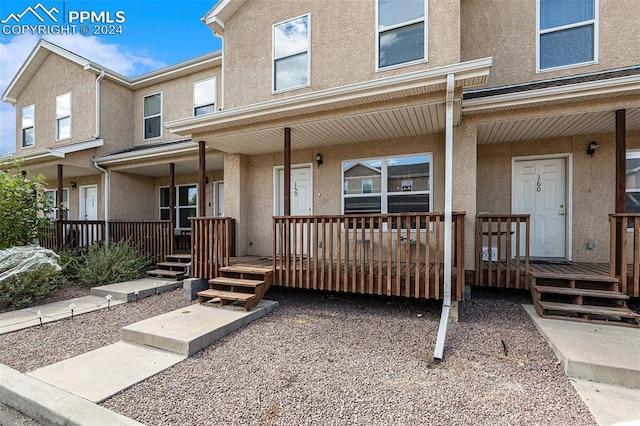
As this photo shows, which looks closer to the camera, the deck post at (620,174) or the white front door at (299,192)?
the deck post at (620,174)

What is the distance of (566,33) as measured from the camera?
5.75 m

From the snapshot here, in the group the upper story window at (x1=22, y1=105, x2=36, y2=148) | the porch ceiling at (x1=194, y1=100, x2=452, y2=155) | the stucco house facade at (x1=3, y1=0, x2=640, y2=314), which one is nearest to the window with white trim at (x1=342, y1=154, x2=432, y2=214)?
the stucco house facade at (x1=3, y1=0, x2=640, y2=314)

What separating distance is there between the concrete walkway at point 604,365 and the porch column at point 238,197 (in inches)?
224

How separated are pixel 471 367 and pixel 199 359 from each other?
2898mm

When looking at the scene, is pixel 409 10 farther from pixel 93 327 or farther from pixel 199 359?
pixel 93 327

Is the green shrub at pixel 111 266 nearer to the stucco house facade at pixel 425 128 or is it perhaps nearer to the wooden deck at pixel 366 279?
the stucco house facade at pixel 425 128

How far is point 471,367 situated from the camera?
3139mm

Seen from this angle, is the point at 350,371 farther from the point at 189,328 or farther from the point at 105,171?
the point at 105,171

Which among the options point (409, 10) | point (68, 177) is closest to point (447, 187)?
point (409, 10)

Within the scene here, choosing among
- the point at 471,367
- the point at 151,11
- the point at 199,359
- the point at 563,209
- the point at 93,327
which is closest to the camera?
the point at 471,367

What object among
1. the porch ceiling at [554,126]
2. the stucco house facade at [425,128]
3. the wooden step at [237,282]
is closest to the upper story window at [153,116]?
the stucco house facade at [425,128]

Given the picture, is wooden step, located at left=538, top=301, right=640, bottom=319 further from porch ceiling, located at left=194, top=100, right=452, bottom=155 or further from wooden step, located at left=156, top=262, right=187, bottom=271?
wooden step, located at left=156, top=262, right=187, bottom=271

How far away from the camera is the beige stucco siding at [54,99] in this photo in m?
9.80

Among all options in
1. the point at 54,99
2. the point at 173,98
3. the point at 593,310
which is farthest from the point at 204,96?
the point at 593,310
